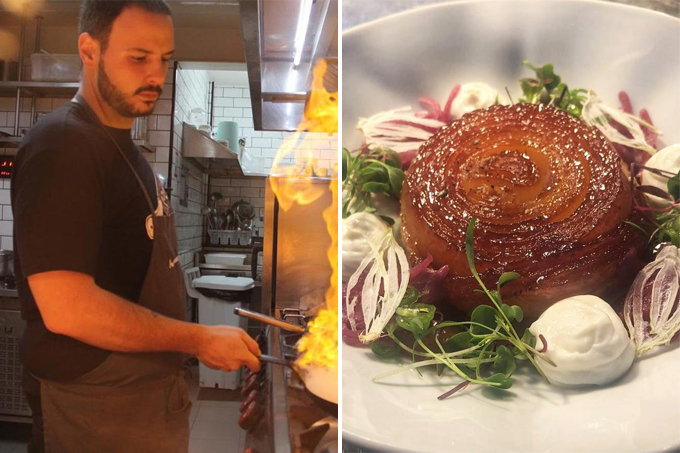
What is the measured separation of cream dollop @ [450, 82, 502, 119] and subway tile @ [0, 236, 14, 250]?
44.6 inches

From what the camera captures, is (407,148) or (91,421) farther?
(407,148)

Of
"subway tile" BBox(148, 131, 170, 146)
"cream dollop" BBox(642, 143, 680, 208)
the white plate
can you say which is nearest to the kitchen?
"subway tile" BBox(148, 131, 170, 146)

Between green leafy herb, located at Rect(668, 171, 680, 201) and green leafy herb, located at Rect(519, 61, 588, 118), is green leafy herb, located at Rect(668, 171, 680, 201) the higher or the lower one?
the lower one

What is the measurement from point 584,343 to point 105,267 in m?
1.04

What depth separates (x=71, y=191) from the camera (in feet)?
3.35

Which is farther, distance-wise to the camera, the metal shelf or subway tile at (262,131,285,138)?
subway tile at (262,131,285,138)

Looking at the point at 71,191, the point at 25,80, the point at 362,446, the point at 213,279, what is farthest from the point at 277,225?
the point at 25,80

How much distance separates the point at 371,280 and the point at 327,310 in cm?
20

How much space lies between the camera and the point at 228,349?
1.16 meters

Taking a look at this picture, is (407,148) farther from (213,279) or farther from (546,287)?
(213,279)

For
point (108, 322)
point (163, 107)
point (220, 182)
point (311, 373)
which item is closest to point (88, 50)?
point (163, 107)

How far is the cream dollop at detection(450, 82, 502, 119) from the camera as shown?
4.03ft

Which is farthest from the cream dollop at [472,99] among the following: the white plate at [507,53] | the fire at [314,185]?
the fire at [314,185]

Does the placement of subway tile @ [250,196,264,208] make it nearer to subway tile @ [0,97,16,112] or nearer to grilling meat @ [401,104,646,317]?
grilling meat @ [401,104,646,317]
